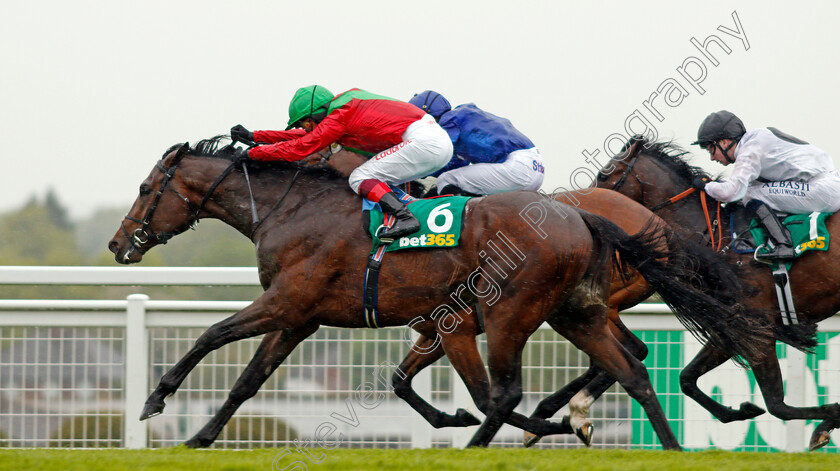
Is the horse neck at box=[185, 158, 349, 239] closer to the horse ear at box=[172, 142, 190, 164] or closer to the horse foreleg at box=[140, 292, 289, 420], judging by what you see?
the horse ear at box=[172, 142, 190, 164]

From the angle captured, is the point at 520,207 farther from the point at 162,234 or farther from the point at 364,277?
the point at 162,234

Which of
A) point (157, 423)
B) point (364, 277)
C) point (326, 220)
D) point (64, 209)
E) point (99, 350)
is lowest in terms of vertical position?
point (157, 423)

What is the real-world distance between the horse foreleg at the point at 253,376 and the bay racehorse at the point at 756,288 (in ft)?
6.66

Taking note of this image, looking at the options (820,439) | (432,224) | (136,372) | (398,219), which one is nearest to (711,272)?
(820,439)

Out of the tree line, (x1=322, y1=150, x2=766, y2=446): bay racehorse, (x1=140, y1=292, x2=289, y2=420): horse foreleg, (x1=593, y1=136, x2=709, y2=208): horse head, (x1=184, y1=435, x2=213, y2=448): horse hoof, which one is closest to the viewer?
(x1=140, y1=292, x2=289, y2=420): horse foreleg

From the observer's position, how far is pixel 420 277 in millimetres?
4082

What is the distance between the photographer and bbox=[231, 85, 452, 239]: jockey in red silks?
13.9 feet

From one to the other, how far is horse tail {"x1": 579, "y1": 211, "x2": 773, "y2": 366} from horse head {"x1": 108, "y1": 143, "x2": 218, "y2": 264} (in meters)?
1.87

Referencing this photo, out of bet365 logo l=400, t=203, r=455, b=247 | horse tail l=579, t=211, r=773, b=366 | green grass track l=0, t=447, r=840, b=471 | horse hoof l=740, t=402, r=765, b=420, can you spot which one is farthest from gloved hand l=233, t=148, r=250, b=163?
horse hoof l=740, t=402, r=765, b=420

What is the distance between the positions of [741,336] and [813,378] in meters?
1.30

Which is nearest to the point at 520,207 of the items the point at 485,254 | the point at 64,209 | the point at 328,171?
the point at 485,254

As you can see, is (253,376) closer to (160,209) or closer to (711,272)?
(160,209)

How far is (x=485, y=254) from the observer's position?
398cm

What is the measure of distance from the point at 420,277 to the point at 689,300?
3.95ft
